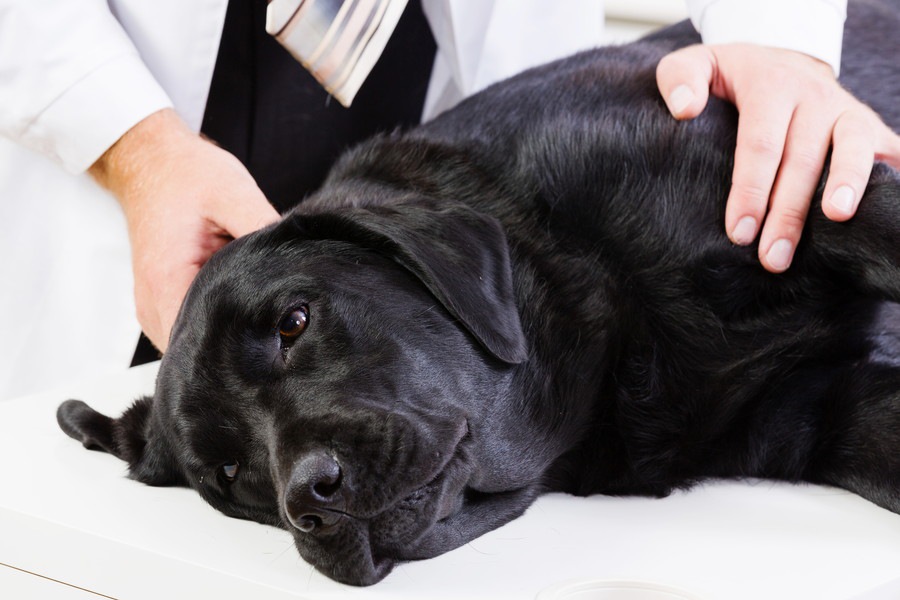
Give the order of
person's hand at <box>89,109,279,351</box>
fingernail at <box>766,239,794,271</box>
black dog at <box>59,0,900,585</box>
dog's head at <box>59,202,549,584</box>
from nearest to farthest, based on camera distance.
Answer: dog's head at <box>59,202,549,584</box> → black dog at <box>59,0,900,585</box> → fingernail at <box>766,239,794,271</box> → person's hand at <box>89,109,279,351</box>

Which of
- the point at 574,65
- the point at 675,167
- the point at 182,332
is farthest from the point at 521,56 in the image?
the point at 182,332

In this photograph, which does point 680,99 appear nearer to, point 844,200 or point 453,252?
point 844,200

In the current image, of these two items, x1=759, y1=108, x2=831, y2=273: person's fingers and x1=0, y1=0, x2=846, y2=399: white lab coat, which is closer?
x1=759, y1=108, x2=831, y2=273: person's fingers

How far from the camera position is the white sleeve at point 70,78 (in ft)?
5.98

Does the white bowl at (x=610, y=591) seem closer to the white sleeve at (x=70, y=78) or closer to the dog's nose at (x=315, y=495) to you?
the dog's nose at (x=315, y=495)

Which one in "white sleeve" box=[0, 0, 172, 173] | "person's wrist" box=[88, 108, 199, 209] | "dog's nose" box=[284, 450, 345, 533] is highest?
"white sleeve" box=[0, 0, 172, 173]

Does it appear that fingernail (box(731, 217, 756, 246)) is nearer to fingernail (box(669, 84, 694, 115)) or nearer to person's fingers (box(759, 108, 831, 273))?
person's fingers (box(759, 108, 831, 273))

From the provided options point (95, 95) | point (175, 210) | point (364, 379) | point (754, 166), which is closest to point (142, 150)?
point (95, 95)

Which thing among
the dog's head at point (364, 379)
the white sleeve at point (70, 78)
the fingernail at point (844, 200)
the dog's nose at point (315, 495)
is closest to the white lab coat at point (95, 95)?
the white sleeve at point (70, 78)

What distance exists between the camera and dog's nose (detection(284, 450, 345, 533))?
3.46 ft

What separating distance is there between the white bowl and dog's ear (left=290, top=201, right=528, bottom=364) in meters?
0.37

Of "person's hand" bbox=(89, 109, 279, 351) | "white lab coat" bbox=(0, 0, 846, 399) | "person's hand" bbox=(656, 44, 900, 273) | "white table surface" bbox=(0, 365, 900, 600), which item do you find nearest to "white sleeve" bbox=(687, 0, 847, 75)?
"white lab coat" bbox=(0, 0, 846, 399)

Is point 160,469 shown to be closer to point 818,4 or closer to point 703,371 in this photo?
point 703,371

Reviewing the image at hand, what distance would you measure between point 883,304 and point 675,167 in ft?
1.29
